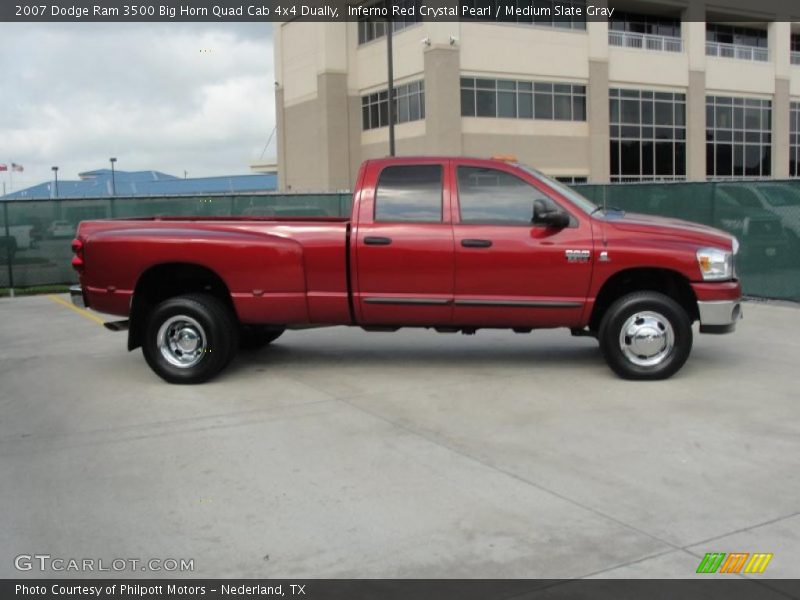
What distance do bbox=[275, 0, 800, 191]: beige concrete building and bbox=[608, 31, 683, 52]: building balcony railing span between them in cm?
10

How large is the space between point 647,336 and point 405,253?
2.27m

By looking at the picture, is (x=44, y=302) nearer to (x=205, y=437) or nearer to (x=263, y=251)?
(x=263, y=251)

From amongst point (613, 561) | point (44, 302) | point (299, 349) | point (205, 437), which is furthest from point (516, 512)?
point (44, 302)

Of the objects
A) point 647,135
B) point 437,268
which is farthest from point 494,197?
point 647,135

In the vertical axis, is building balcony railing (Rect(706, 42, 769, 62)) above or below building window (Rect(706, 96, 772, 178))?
above

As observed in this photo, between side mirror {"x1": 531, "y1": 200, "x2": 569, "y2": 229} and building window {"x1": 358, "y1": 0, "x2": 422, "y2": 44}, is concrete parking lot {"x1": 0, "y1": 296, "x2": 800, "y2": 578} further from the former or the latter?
building window {"x1": 358, "y1": 0, "x2": 422, "y2": 44}

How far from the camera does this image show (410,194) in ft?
25.5

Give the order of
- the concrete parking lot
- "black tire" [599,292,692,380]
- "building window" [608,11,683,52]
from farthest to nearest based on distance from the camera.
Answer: "building window" [608,11,683,52] → "black tire" [599,292,692,380] → the concrete parking lot

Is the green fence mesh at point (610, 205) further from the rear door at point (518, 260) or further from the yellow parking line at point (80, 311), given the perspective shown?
the rear door at point (518, 260)

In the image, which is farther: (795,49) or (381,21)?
(795,49)

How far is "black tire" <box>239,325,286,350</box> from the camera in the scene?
893cm

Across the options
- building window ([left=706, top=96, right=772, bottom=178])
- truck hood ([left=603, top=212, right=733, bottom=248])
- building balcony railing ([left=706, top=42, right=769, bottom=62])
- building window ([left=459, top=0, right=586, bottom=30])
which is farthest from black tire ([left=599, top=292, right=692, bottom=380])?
building balcony railing ([left=706, top=42, right=769, bottom=62])

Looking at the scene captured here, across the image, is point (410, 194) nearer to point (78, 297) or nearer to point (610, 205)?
point (78, 297)

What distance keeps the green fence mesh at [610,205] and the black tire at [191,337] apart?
9.01 metres
